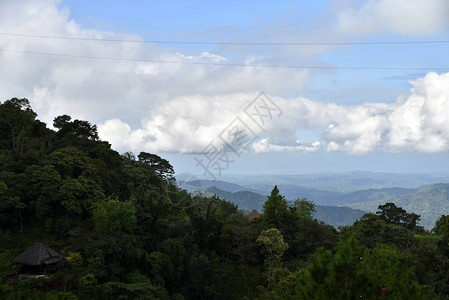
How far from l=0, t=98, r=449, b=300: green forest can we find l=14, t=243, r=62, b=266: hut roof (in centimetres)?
28

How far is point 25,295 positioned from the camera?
738 centimetres

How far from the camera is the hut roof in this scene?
53.1 ft

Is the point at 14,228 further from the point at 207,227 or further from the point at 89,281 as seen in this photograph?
the point at 207,227

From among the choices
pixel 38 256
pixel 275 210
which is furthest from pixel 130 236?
pixel 275 210

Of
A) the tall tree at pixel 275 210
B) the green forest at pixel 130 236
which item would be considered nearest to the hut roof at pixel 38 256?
the green forest at pixel 130 236

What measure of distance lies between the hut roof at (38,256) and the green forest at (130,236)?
0.28 meters

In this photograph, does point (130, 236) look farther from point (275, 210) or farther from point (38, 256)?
point (275, 210)

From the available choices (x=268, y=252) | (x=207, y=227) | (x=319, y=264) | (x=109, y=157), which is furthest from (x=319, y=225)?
(x=319, y=264)

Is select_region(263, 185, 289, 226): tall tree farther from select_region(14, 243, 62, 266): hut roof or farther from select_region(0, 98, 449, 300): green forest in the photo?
select_region(14, 243, 62, 266): hut roof

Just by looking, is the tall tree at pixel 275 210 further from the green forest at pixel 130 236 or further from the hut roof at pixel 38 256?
the hut roof at pixel 38 256

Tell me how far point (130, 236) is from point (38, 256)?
4.18 m

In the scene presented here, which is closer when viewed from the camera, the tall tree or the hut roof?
the hut roof

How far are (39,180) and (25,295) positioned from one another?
1407 centimetres

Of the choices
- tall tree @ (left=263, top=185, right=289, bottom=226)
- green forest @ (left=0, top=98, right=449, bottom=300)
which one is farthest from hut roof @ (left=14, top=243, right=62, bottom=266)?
tall tree @ (left=263, top=185, right=289, bottom=226)
